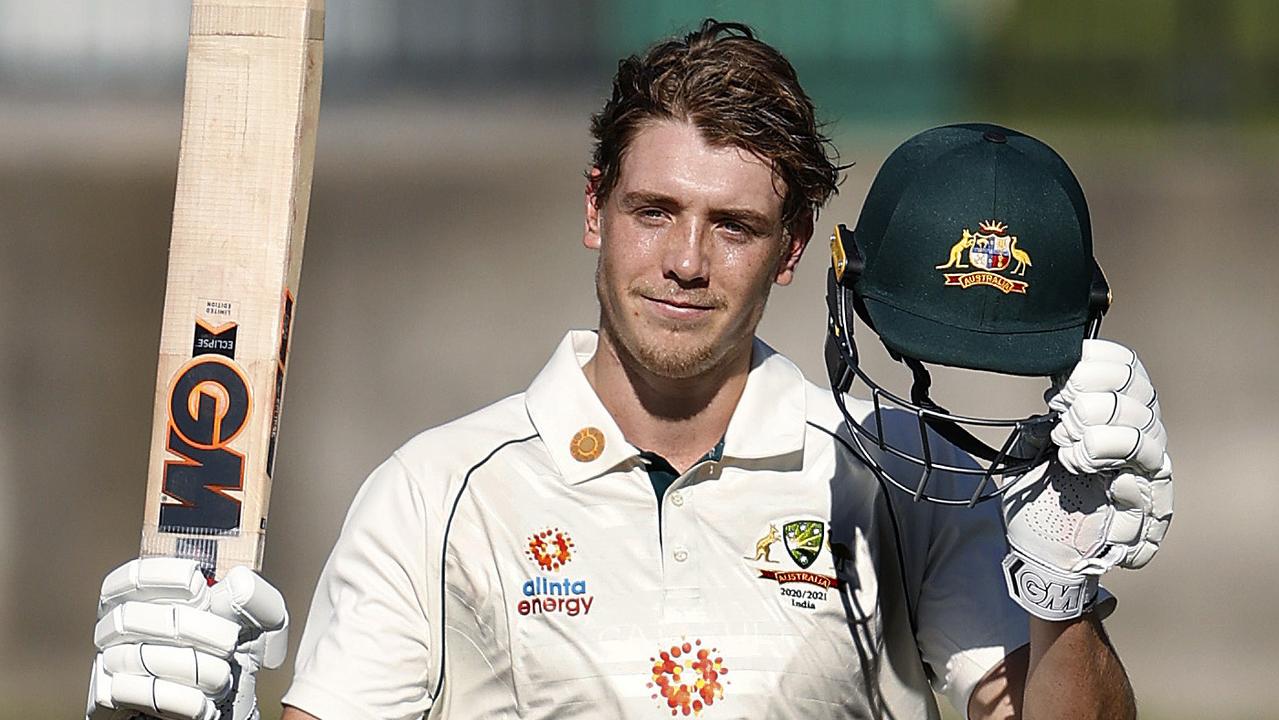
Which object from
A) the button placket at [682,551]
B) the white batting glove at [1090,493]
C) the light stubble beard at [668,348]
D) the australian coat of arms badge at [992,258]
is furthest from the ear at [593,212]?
the white batting glove at [1090,493]

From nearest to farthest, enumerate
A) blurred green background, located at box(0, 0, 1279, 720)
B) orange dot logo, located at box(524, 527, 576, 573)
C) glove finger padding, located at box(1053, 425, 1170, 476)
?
glove finger padding, located at box(1053, 425, 1170, 476) → orange dot logo, located at box(524, 527, 576, 573) → blurred green background, located at box(0, 0, 1279, 720)

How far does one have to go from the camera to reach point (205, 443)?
99.1 inches

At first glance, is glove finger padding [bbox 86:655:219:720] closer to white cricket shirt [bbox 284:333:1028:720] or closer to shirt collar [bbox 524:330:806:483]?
white cricket shirt [bbox 284:333:1028:720]

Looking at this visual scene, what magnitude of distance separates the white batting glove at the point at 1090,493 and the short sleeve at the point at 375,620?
0.82 meters

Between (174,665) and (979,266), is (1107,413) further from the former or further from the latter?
(174,665)

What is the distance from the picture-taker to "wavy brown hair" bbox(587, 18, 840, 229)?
255cm

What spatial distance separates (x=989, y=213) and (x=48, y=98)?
5926mm

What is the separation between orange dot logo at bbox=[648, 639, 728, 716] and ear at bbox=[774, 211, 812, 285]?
572 mm

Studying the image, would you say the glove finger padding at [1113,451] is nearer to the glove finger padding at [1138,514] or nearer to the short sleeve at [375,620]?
the glove finger padding at [1138,514]

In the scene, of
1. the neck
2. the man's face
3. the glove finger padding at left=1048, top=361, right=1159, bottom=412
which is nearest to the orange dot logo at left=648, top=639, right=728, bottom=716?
the neck

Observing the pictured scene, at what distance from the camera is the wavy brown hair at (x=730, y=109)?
2549 mm

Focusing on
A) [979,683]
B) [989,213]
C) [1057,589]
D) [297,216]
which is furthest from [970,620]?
[297,216]

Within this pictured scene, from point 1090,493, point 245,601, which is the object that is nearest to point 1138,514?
point 1090,493

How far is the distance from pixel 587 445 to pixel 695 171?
0.43 meters
